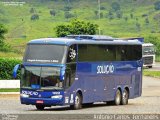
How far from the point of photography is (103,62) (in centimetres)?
3953

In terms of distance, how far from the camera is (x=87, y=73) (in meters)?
38.0

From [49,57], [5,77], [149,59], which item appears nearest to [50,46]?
[49,57]

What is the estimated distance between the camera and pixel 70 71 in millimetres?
36031

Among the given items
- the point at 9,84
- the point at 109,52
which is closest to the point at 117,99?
the point at 109,52

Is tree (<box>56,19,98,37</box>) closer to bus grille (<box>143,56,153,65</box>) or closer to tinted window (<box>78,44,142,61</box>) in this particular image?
bus grille (<box>143,56,153,65</box>)

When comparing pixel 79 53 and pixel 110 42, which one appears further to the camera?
pixel 110 42

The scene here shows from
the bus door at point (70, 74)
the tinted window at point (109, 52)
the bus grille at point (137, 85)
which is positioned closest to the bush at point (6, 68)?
the bus grille at point (137, 85)

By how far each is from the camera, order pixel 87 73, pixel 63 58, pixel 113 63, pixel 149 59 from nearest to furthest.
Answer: pixel 63 58, pixel 87 73, pixel 113 63, pixel 149 59

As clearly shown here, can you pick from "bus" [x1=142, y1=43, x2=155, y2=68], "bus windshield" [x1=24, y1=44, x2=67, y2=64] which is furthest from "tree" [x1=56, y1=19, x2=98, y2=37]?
"bus windshield" [x1=24, y1=44, x2=67, y2=64]

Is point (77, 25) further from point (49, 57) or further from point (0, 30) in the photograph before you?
point (49, 57)

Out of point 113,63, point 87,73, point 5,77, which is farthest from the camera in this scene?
point 5,77

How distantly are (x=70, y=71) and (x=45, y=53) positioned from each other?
1.52m

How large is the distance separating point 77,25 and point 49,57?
5073 centimetres

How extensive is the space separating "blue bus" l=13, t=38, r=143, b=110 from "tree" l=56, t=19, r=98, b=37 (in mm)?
42476
